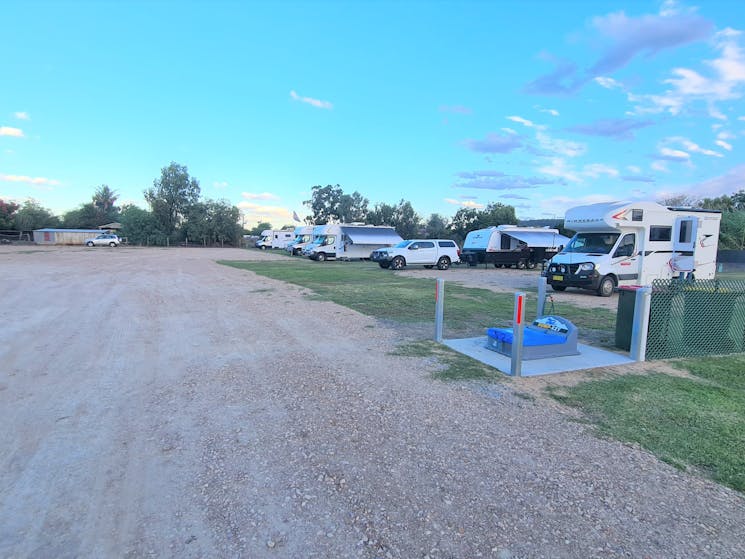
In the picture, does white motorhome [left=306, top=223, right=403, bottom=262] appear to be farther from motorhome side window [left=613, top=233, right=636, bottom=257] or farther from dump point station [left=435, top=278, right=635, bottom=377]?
dump point station [left=435, top=278, right=635, bottom=377]

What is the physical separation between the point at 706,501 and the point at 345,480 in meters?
2.60

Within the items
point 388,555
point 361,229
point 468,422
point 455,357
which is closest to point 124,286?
point 455,357

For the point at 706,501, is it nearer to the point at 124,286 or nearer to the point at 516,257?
the point at 124,286

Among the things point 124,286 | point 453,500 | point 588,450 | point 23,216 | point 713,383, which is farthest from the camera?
point 23,216

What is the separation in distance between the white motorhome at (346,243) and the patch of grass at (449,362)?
27.5 m

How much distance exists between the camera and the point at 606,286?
1428 cm

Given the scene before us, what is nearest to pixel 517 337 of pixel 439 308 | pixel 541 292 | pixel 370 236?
pixel 439 308

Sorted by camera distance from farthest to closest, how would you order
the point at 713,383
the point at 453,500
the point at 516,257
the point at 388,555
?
the point at 516,257, the point at 713,383, the point at 453,500, the point at 388,555

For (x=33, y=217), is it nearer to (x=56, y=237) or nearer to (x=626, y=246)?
(x=56, y=237)

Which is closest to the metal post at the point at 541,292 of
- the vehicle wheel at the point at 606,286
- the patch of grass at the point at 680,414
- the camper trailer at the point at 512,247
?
the patch of grass at the point at 680,414

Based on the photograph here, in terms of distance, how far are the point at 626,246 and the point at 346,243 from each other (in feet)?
76.8

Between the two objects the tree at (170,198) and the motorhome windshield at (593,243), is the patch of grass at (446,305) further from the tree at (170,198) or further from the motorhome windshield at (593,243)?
the tree at (170,198)

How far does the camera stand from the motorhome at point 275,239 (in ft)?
180

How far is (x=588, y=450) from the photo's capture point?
3.77 m
